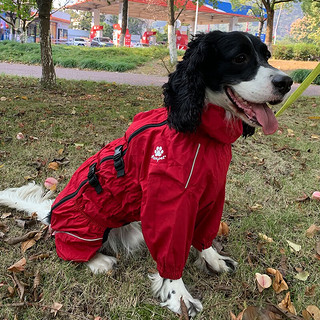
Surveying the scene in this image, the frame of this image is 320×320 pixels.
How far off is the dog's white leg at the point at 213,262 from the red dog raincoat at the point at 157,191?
0.11 meters

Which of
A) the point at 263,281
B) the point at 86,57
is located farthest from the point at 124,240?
the point at 86,57

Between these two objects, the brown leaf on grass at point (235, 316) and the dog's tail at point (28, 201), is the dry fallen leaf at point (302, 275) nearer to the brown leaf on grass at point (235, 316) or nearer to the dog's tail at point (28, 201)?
the brown leaf on grass at point (235, 316)

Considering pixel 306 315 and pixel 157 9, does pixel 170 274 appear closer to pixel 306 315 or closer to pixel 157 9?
pixel 306 315

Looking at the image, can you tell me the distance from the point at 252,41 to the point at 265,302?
164 cm

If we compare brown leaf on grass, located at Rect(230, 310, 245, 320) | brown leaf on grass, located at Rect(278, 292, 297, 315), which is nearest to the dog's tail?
brown leaf on grass, located at Rect(230, 310, 245, 320)

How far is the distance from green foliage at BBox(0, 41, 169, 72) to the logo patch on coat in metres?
14.6

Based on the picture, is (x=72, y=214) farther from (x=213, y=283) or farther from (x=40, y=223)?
(x=213, y=283)

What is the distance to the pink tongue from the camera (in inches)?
68.5

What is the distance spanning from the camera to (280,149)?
15.2 ft

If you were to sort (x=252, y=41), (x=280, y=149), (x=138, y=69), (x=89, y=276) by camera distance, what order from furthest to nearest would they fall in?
(x=138, y=69)
(x=280, y=149)
(x=89, y=276)
(x=252, y=41)

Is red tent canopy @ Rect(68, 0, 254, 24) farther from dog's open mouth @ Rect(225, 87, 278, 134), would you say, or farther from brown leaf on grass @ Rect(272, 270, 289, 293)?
brown leaf on grass @ Rect(272, 270, 289, 293)

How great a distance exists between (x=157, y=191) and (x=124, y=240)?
0.86 meters

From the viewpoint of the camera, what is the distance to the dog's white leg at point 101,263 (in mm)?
2139

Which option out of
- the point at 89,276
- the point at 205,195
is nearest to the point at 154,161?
the point at 205,195
